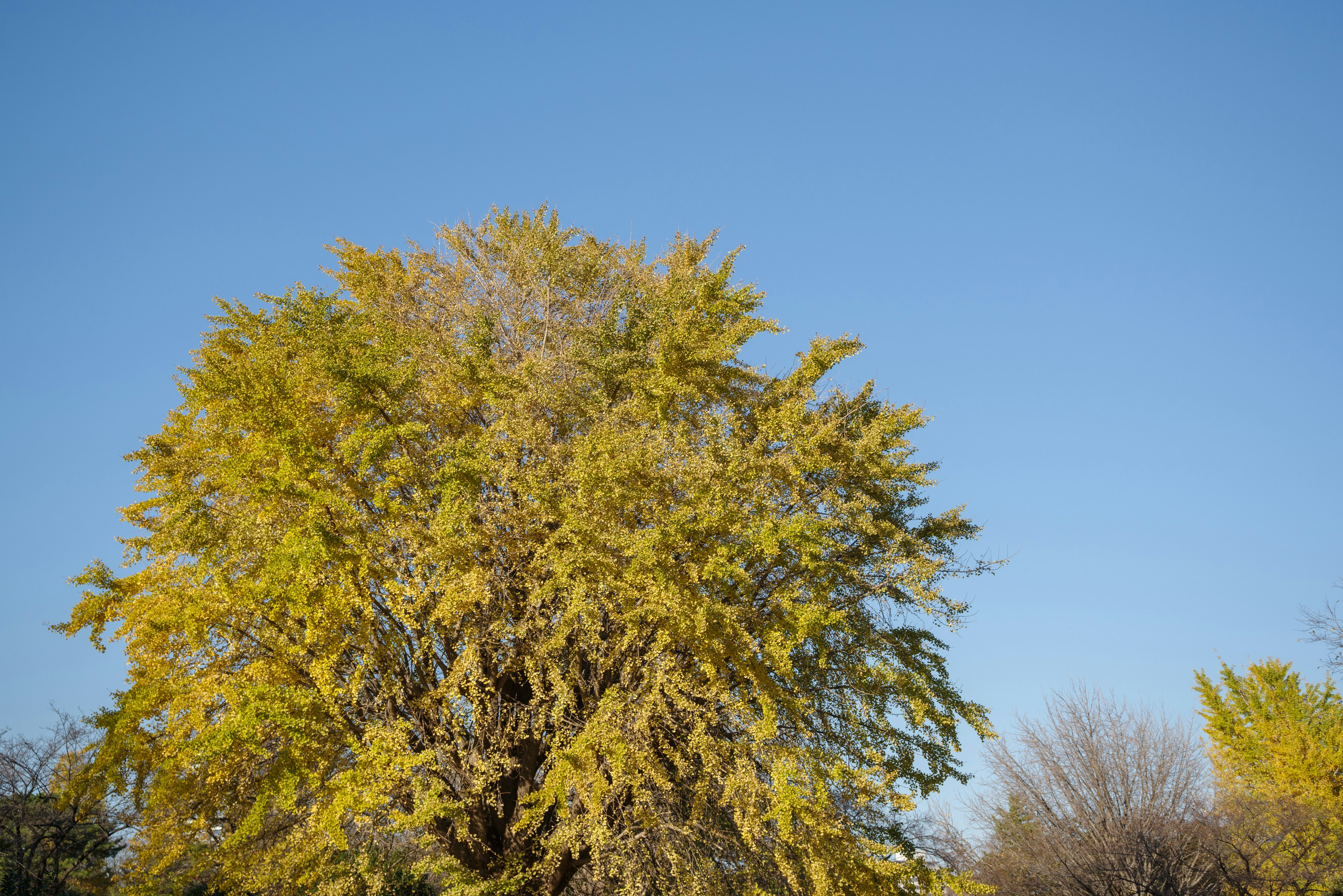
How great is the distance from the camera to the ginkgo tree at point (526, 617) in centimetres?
960

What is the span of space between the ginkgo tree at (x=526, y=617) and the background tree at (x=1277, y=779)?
40.1 ft

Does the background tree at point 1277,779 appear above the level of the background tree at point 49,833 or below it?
below

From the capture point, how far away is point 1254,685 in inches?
1241

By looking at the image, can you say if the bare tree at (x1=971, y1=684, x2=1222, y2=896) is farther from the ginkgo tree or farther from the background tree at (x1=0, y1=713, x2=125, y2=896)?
the background tree at (x1=0, y1=713, x2=125, y2=896)

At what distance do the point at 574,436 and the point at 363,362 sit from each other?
325cm

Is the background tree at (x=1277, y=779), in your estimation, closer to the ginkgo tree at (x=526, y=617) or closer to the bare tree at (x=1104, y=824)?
the bare tree at (x=1104, y=824)

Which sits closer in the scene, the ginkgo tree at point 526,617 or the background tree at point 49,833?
the ginkgo tree at point 526,617

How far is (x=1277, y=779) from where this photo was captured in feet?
87.4

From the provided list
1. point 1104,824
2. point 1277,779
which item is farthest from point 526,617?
point 1277,779

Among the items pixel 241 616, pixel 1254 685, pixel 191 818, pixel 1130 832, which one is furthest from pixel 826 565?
pixel 1254 685

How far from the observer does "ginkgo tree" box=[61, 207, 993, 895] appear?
31.5 feet

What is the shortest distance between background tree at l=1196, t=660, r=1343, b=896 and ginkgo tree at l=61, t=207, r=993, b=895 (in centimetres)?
1223

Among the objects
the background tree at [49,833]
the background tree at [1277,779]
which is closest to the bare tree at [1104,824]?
the background tree at [1277,779]

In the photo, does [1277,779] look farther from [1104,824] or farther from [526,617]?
[526,617]
